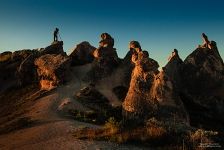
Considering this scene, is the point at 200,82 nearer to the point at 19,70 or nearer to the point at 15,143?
the point at 19,70

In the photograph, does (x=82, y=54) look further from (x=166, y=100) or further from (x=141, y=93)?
(x=166, y=100)

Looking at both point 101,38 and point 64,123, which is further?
point 101,38

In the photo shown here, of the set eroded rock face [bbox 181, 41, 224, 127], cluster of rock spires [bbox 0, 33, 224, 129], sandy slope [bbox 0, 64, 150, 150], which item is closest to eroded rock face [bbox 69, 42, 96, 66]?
cluster of rock spires [bbox 0, 33, 224, 129]

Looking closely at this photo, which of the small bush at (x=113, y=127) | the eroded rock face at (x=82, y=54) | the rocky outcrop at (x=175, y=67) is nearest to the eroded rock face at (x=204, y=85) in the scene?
the rocky outcrop at (x=175, y=67)

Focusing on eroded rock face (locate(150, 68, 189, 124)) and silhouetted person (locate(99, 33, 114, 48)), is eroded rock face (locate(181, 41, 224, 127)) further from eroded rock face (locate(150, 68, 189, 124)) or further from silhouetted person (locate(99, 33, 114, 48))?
silhouetted person (locate(99, 33, 114, 48))

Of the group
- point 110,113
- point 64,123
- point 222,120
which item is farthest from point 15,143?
point 222,120

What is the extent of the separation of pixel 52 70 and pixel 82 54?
907 cm

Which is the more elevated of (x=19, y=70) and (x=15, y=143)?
(x=19, y=70)

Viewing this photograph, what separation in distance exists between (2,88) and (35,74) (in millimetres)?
5430

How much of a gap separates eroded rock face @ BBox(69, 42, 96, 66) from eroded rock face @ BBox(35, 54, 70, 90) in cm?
495

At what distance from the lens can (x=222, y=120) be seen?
4619cm

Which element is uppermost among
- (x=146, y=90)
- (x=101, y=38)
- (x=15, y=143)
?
(x=101, y=38)

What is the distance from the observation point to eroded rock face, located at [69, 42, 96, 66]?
178ft

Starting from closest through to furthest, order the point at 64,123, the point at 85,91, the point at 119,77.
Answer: the point at 64,123, the point at 85,91, the point at 119,77
